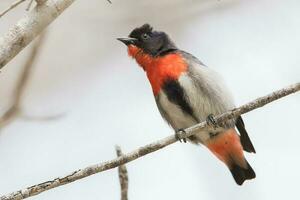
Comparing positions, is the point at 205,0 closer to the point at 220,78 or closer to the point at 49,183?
the point at 220,78

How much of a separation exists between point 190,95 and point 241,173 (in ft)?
3.09

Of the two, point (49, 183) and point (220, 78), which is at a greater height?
point (220, 78)

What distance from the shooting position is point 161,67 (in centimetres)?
395

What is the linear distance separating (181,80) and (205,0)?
582 millimetres

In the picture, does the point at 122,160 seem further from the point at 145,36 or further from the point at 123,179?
the point at 145,36

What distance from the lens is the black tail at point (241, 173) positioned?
436 cm

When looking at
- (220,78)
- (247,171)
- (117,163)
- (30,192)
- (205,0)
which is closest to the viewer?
(30,192)

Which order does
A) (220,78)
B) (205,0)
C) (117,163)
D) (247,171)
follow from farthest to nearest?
(247,171) < (220,78) < (205,0) < (117,163)

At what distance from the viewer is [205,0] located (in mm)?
3721

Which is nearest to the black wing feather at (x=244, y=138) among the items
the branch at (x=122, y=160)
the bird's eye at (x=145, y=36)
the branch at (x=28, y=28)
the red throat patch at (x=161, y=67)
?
the red throat patch at (x=161, y=67)

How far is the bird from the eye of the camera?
3865 mm


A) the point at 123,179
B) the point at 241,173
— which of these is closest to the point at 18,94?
the point at 123,179

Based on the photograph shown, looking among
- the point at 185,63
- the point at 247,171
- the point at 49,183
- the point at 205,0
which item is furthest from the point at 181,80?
the point at 49,183

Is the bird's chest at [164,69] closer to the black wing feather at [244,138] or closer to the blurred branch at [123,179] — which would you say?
the black wing feather at [244,138]
